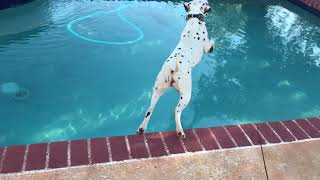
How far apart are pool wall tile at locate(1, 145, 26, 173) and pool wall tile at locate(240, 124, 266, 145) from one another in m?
2.70

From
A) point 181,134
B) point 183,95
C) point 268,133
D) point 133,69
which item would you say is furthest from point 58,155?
point 133,69

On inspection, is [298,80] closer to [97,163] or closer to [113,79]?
[113,79]

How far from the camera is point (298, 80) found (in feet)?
27.9

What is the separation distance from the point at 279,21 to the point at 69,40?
20.8 ft

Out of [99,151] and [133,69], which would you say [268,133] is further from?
[133,69]

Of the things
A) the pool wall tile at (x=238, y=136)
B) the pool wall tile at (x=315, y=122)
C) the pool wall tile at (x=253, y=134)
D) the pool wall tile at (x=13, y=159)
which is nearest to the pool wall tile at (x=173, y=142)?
the pool wall tile at (x=238, y=136)

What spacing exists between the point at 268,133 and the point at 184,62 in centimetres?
142

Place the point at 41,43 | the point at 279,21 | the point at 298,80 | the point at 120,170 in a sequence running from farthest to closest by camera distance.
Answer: the point at 279,21 < the point at 41,43 < the point at 298,80 < the point at 120,170

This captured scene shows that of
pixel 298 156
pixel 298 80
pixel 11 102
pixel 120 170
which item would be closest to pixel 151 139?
pixel 120 170

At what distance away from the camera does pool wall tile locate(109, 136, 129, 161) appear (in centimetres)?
427

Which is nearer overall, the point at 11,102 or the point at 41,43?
the point at 11,102

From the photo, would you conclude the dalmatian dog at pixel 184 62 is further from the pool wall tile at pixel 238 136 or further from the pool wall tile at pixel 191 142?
the pool wall tile at pixel 238 136

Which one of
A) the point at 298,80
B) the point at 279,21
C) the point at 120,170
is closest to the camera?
the point at 120,170

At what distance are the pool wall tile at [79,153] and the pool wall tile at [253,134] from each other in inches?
79.4
